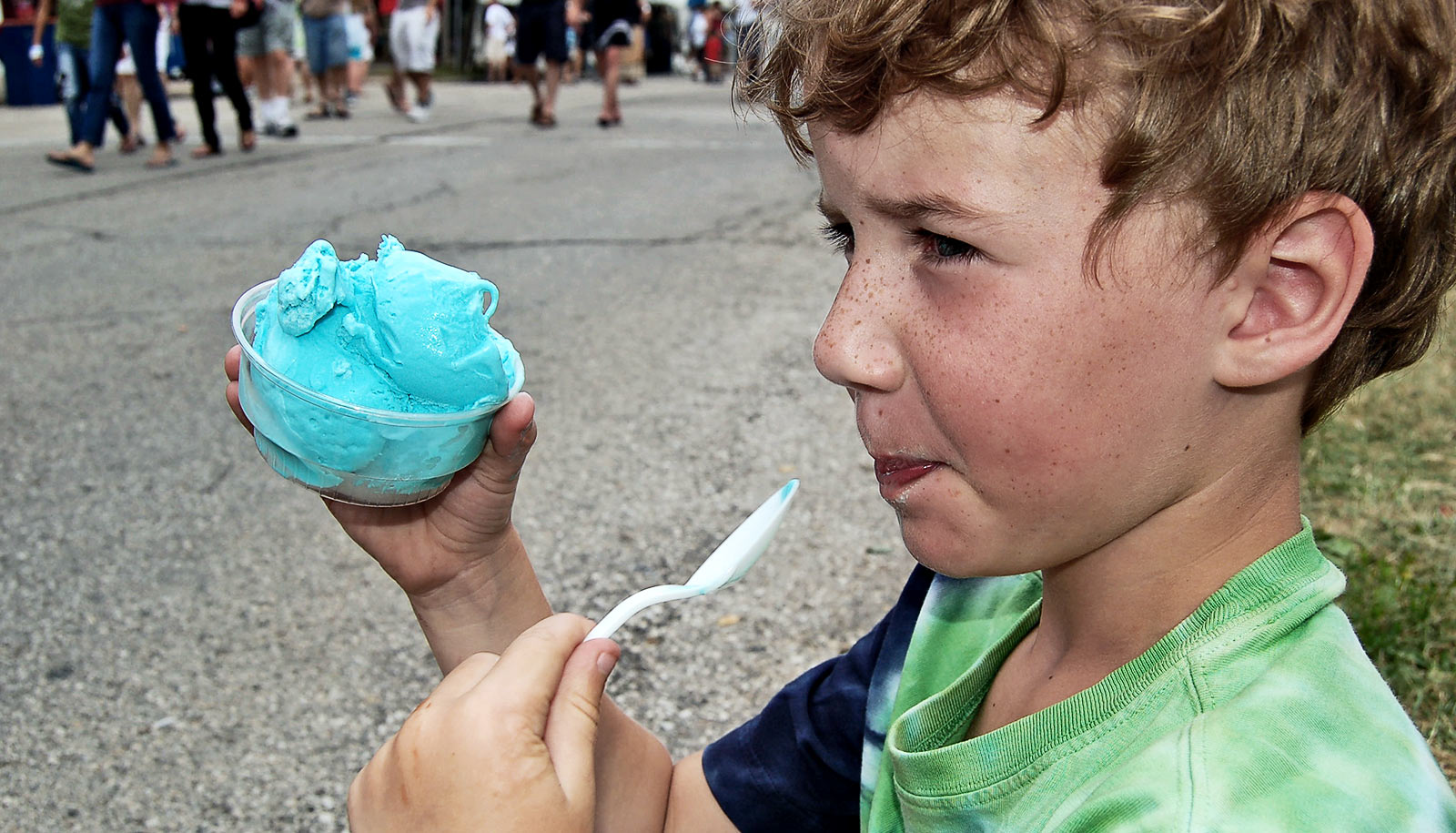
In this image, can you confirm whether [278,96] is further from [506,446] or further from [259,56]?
[506,446]

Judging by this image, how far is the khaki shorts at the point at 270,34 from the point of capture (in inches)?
386

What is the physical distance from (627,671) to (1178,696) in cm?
148

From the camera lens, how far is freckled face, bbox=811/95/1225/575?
3.63 feet

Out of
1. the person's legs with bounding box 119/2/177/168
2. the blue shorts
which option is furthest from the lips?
the blue shorts

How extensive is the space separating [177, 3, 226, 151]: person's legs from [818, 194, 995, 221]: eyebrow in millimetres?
8340

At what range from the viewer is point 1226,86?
42.6 inches

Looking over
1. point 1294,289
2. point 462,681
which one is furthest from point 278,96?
point 1294,289

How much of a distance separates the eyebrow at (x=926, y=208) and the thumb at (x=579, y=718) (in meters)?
0.45

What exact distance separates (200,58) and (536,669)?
8.57 m

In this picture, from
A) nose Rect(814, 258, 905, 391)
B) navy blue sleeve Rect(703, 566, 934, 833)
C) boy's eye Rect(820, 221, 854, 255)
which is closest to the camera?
nose Rect(814, 258, 905, 391)

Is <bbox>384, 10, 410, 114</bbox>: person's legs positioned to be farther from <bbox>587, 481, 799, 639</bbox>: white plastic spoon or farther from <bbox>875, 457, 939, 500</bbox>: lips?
<bbox>875, 457, 939, 500</bbox>: lips

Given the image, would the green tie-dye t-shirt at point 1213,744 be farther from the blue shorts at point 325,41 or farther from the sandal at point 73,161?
the blue shorts at point 325,41

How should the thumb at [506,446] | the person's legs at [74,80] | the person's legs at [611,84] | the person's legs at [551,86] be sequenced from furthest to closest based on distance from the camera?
the person's legs at [611,84]
the person's legs at [551,86]
the person's legs at [74,80]
the thumb at [506,446]

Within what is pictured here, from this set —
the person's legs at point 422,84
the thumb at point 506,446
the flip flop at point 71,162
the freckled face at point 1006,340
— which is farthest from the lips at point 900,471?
the person's legs at point 422,84
